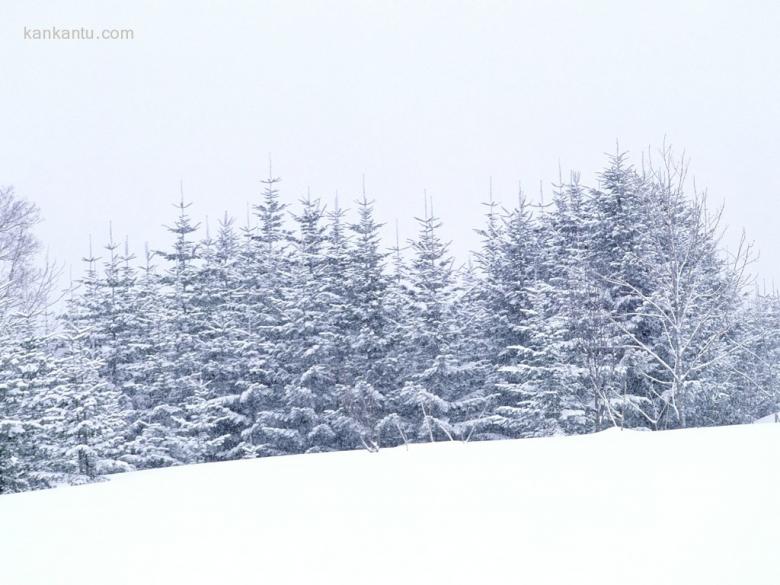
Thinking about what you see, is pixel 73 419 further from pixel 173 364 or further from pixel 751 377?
pixel 751 377

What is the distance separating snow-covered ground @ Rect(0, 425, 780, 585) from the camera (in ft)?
10.1

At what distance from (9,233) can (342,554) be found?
1765cm

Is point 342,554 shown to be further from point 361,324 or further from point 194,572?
point 361,324

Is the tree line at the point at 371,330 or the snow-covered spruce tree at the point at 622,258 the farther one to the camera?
the tree line at the point at 371,330

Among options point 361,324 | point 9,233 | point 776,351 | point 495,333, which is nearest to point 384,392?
point 361,324

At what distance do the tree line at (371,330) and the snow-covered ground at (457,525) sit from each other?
14.1 m

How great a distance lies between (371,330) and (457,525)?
19.8m

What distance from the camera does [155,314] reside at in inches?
946

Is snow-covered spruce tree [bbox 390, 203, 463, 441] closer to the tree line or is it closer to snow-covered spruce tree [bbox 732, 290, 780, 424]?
the tree line

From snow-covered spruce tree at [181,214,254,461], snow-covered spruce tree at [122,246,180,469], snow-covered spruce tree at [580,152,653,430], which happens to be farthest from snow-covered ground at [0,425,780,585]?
snow-covered spruce tree at [181,214,254,461]

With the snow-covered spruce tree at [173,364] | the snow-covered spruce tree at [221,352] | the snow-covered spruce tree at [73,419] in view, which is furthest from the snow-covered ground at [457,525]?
the snow-covered spruce tree at [221,352]

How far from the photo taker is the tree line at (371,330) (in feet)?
66.2

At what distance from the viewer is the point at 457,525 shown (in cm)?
380

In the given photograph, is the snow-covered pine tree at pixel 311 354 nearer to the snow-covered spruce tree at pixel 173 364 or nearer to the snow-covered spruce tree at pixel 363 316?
the snow-covered spruce tree at pixel 363 316
